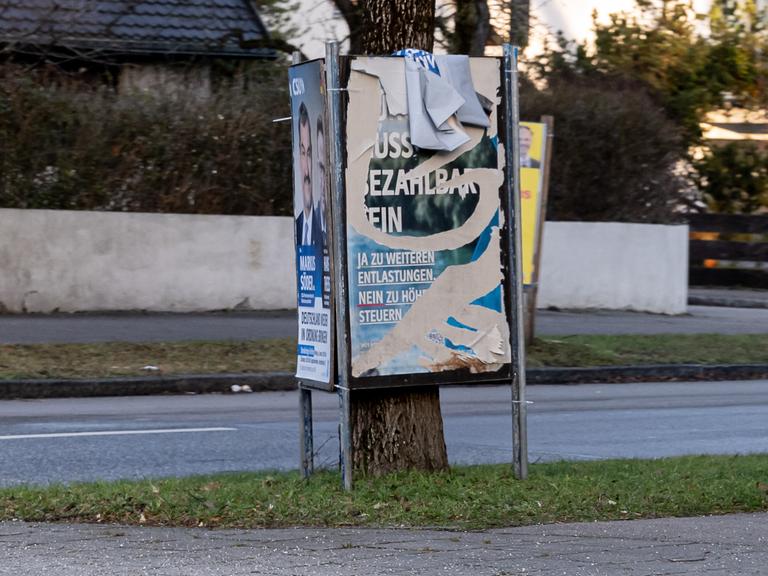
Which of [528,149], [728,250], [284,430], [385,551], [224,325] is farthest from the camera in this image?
[728,250]

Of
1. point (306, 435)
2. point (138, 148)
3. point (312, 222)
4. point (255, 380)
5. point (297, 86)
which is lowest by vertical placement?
point (255, 380)

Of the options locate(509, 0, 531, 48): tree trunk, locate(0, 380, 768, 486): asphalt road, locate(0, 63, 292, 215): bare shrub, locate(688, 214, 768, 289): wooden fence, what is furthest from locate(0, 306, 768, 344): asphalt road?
locate(509, 0, 531, 48): tree trunk

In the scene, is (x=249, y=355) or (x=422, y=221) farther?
(x=249, y=355)

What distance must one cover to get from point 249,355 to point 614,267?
891 centimetres

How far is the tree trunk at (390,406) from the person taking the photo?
7457 mm

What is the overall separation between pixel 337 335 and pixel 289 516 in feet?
3.39

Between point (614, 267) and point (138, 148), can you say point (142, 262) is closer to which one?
point (138, 148)

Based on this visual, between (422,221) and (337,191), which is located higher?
(337,191)

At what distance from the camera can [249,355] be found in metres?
14.8

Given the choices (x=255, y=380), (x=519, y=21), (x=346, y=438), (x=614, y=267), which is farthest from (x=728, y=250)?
(x=346, y=438)

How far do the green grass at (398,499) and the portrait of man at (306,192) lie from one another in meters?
1.34

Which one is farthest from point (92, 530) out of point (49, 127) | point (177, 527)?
point (49, 127)

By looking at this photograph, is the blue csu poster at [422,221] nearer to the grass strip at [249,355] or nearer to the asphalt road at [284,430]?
the asphalt road at [284,430]

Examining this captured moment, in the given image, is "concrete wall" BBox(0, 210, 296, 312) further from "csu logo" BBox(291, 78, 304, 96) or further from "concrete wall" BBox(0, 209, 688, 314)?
"csu logo" BBox(291, 78, 304, 96)
